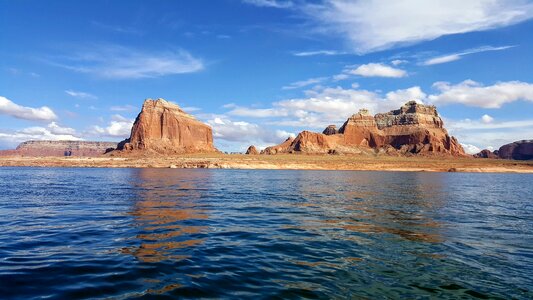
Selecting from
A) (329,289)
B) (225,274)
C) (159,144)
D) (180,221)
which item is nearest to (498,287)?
(329,289)

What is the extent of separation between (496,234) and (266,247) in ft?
36.6

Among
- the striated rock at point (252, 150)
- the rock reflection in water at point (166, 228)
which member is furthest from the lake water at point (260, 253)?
the striated rock at point (252, 150)

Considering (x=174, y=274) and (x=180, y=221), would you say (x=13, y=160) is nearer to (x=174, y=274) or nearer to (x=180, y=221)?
(x=180, y=221)

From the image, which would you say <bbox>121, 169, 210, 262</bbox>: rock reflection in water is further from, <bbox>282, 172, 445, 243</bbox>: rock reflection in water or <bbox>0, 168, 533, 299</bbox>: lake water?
<bbox>282, 172, 445, 243</bbox>: rock reflection in water

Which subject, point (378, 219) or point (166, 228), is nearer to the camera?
point (166, 228)

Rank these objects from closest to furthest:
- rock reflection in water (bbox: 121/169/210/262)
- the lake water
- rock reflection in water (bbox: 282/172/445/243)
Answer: the lake water, rock reflection in water (bbox: 121/169/210/262), rock reflection in water (bbox: 282/172/445/243)

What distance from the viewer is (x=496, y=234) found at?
16734 millimetres

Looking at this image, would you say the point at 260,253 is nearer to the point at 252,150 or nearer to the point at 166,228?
the point at 166,228

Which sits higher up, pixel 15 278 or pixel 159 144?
pixel 159 144

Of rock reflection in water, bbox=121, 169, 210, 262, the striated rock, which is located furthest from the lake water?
the striated rock

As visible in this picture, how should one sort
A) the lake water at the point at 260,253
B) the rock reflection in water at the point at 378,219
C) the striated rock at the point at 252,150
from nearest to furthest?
the lake water at the point at 260,253 → the rock reflection in water at the point at 378,219 → the striated rock at the point at 252,150

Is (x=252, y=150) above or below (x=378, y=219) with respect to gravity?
above

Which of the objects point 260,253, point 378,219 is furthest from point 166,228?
point 378,219

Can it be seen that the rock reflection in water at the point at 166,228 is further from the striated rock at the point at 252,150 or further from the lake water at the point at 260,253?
the striated rock at the point at 252,150
